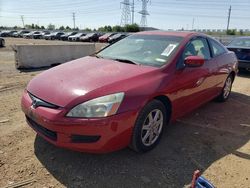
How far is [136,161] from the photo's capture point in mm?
3213

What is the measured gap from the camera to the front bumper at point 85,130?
2.73 meters

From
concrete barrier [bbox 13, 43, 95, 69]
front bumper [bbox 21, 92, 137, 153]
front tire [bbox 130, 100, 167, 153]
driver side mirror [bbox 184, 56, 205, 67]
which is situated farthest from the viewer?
concrete barrier [bbox 13, 43, 95, 69]

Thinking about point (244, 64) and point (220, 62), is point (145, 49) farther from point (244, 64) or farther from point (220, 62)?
point (244, 64)

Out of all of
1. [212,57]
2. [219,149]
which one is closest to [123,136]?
[219,149]

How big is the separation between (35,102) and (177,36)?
249cm

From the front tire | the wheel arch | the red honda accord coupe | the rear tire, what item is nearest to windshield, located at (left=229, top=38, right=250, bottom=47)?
the rear tire

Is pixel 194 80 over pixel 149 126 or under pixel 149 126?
over

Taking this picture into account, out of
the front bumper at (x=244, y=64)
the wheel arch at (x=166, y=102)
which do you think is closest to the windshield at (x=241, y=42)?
the front bumper at (x=244, y=64)

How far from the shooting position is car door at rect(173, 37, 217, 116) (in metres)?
3.77

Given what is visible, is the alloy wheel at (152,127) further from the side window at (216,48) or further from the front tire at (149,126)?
the side window at (216,48)

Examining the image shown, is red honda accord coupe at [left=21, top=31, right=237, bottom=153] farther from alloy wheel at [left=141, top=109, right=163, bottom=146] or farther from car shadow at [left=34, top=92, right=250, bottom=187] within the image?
car shadow at [left=34, top=92, right=250, bottom=187]

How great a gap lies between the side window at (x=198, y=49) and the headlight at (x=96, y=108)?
64.8 inches

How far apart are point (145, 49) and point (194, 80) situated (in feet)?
2.98

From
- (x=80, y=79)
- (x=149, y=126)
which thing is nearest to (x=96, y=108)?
(x=80, y=79)
